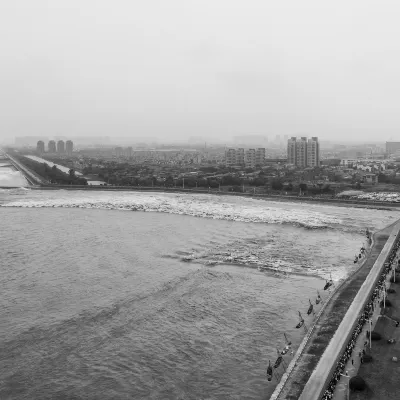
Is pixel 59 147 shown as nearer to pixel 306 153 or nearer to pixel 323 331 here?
pixel 306 153

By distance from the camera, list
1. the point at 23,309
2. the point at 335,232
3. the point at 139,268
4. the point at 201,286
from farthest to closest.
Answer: the point at 335,232, the point at 139,268, the point at 201,286, the point at 23,309

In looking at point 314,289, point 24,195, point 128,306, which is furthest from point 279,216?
point 24,195

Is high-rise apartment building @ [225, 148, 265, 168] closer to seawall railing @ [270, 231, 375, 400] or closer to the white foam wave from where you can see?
the white foam wave

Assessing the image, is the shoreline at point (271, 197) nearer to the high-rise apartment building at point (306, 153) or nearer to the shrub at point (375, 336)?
the shrub at point (375, 336)

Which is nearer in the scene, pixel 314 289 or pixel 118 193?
pixel 314 289

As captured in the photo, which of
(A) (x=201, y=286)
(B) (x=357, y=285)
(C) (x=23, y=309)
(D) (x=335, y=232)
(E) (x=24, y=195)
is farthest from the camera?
(E) (x=24, y=195)

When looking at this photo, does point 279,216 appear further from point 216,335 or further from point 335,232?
point 216,335

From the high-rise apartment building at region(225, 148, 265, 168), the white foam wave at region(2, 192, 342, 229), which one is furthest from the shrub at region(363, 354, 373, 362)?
the high-rise apartment building at region(225, 148, 265, 168)

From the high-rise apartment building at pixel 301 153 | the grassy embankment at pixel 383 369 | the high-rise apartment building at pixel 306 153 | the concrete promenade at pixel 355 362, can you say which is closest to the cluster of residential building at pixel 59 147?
the high-rise apartment building at pixel 306 153
